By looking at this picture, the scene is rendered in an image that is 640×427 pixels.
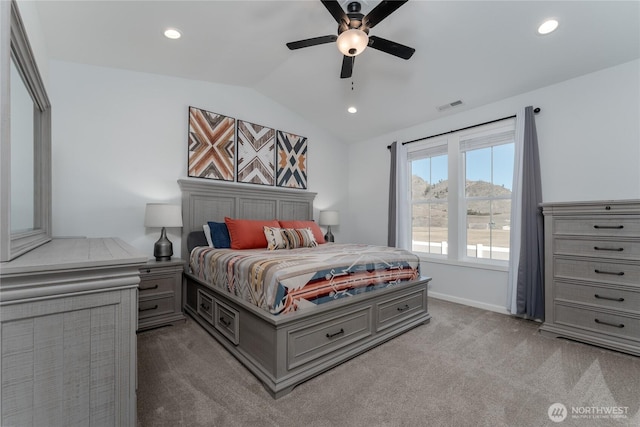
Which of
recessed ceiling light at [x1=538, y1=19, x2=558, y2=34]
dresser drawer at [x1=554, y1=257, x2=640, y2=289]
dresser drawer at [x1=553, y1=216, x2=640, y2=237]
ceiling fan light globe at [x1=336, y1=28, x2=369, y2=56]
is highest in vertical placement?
recessed ceiling light at [x1=538, y1=19, x2=558, y2=34]

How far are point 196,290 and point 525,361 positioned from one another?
304 centimetres

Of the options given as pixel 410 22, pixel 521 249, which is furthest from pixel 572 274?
pixel 410 22

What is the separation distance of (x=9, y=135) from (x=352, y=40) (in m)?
1.93

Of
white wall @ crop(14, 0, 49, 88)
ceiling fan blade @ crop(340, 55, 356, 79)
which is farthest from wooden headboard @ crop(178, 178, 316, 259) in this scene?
ceiling fan blade @ crop(340, 55, 356, 79)

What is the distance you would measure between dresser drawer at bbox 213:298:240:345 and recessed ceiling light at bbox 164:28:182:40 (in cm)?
251

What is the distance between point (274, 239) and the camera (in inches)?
124

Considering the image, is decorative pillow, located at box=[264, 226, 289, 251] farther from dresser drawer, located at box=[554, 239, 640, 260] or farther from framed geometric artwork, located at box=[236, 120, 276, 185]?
dresser drawer, located at box=[554, 239, 640, 260]

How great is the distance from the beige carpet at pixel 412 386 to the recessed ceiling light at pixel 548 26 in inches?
109

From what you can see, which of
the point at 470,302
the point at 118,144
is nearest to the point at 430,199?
the point at 470,302

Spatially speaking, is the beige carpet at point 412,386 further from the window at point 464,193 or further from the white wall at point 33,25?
the white wall at point 33,25

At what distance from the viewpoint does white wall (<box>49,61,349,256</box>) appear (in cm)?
278

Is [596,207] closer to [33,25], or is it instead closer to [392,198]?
[392,198]

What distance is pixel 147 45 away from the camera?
2.73 metres

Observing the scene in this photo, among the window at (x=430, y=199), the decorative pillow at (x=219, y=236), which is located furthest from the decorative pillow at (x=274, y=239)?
the window at (x=430, y=199)
